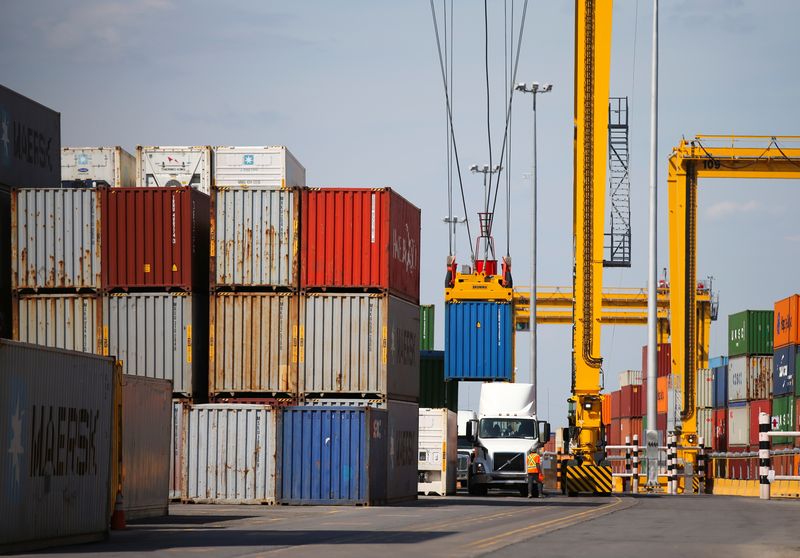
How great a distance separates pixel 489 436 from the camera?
3916 centimetres

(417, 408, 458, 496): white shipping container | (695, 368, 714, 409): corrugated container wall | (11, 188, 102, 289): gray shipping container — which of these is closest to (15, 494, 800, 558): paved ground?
(11, 188, 102, 289): gray shipping container

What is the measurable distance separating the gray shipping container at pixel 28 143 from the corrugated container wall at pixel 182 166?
6.50 m

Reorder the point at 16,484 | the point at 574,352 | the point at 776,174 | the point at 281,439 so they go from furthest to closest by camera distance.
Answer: the point at 776,174 < the point at 574,352 < the point at 281,439 < the point at 16,484

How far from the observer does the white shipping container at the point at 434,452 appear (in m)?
40.1

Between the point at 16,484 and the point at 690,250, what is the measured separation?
39498 mm

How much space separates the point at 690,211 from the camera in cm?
5316

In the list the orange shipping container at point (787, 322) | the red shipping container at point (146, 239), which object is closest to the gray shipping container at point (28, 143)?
the red shipping container at point (146, 239)

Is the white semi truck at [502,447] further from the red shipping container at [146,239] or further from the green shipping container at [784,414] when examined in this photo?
the green shipping container at [784,414]

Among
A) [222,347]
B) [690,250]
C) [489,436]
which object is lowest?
[489,436]

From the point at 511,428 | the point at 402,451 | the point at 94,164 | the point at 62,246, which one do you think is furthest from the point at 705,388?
the point at 62,246

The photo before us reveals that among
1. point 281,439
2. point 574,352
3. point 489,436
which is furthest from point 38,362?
point 574,352

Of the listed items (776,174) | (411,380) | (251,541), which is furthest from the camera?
(776,174)

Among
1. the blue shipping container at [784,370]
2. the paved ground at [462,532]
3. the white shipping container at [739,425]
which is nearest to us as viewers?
the paved ground at [462,532]

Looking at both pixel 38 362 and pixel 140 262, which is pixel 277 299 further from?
pixel 38 362
